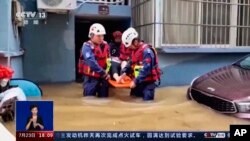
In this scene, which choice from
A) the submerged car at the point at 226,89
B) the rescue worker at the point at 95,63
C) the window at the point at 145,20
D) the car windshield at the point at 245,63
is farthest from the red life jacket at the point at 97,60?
the car windshield at the point at 245,63

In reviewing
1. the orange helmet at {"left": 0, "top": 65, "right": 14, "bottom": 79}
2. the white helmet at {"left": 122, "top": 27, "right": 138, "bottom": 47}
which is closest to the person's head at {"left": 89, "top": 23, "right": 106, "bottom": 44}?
the white helmet at {"left": 122, "top": 27, "right": 138, "bottom": 47}

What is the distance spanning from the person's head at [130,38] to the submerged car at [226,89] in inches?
13.5

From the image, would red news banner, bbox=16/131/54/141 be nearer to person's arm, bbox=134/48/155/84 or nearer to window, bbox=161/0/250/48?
person's arm, bbox=134/48/155/84

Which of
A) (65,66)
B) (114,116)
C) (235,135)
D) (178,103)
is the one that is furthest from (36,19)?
(235,135)

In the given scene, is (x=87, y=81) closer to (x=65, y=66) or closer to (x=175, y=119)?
(x=65, y=66)

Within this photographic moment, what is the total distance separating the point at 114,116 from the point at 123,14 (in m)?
0.55

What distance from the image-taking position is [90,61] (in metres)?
2.10

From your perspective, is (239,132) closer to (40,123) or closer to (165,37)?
(165,37)

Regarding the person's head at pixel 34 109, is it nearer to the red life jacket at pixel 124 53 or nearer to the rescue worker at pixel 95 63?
the rescue worker at pixel 95 63

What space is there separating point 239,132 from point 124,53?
0.67 metres

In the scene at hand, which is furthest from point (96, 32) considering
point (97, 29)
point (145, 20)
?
point (145, 20)

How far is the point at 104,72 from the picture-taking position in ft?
6.83

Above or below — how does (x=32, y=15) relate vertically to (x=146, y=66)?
above

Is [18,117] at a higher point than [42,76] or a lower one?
lower
